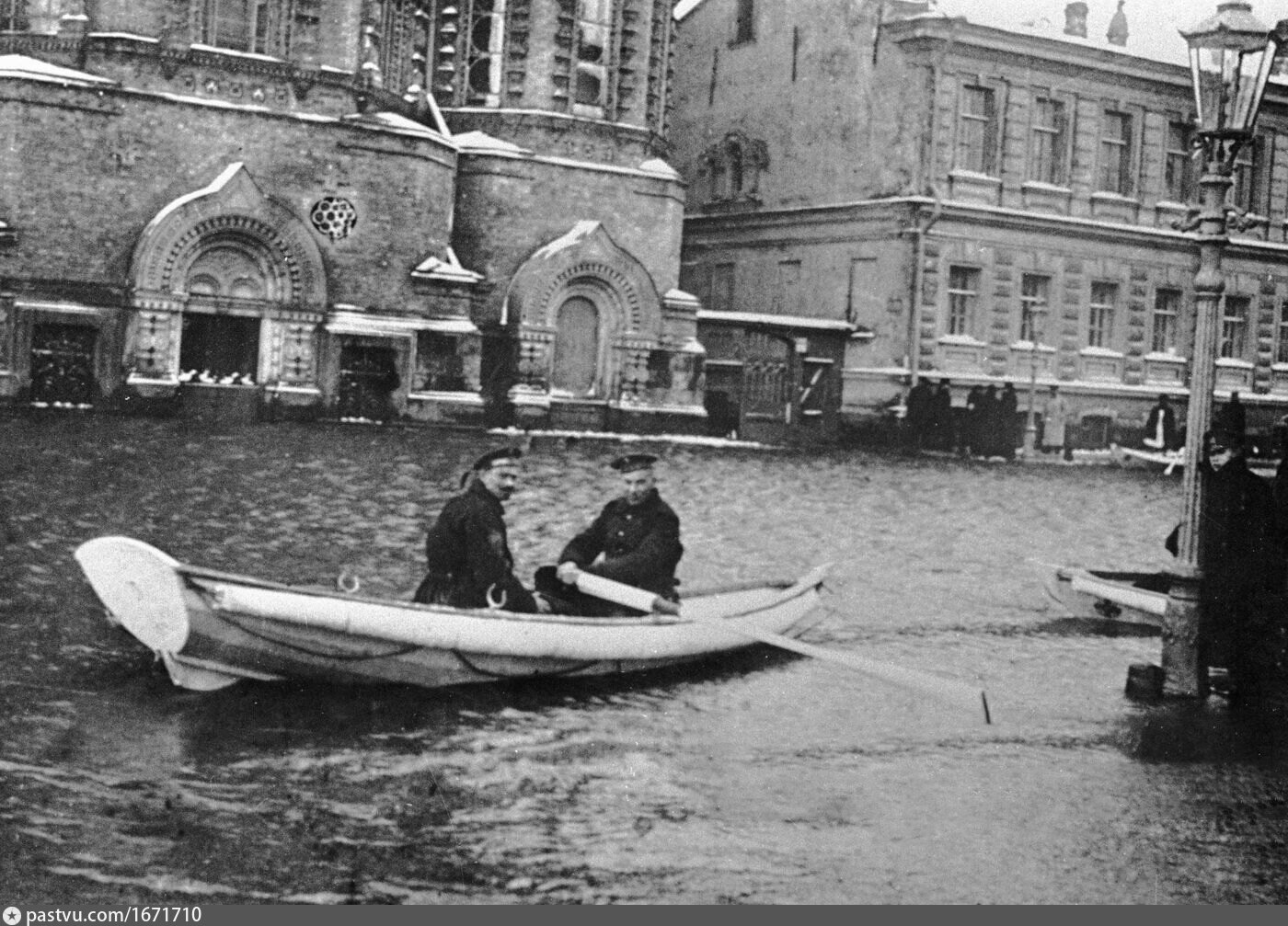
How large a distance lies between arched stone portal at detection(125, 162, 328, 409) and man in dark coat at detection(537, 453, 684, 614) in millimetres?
20636

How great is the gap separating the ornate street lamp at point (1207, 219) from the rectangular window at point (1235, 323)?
4661 mm

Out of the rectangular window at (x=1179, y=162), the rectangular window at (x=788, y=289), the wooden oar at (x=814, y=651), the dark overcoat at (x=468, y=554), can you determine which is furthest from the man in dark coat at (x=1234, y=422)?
the rectangular window at (x=788, y=289)

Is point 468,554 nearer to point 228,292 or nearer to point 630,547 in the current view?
point 630,547

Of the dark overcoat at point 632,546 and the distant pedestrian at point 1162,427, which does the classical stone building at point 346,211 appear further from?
the dark overcoat at point 632,546

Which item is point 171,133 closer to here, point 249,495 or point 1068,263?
point 249,495

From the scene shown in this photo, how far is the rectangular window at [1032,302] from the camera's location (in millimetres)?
38031

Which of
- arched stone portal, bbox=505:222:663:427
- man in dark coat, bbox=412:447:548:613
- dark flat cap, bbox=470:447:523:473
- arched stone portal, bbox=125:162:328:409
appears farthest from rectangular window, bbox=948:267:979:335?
man in dark coat, bbox=412:447:548:613

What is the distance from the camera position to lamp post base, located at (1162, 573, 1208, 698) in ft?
35.8

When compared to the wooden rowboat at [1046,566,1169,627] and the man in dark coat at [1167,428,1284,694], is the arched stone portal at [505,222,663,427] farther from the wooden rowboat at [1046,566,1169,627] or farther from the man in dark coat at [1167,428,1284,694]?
the man in dark coat at [1167,428,1284,694]

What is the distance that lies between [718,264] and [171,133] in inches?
643

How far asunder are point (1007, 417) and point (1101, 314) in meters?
3.55

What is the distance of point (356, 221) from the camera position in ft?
111

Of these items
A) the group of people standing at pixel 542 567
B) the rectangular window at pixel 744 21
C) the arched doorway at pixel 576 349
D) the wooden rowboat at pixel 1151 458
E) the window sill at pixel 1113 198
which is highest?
the rectangular window at pixel 744 21

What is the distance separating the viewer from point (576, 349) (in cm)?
3712
